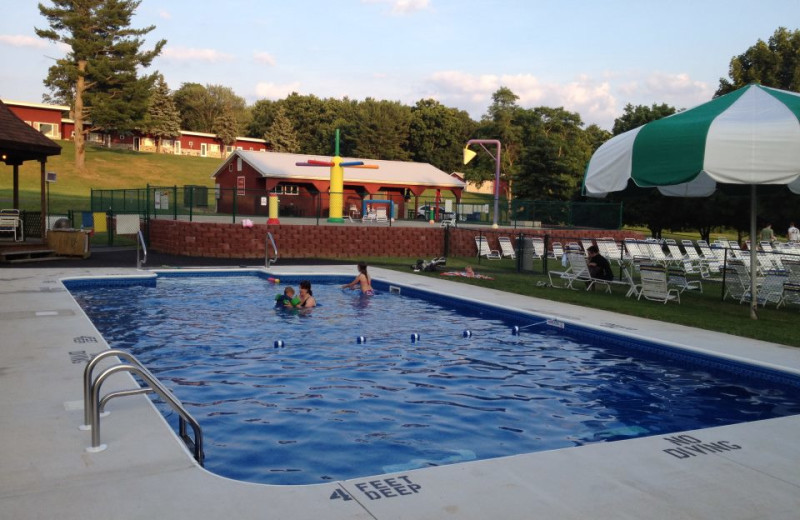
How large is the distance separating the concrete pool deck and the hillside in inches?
1792

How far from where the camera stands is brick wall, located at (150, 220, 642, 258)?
23.0 meters

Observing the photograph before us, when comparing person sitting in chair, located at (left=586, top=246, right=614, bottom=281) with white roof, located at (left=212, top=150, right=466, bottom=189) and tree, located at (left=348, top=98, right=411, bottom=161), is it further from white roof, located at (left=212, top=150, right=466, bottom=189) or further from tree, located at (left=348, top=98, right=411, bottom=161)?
tree, located at (left=348, top=98, right=411, bottom=161)

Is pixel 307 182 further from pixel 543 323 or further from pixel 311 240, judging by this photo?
pixel 543 323

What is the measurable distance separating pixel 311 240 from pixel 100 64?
47.6 metres

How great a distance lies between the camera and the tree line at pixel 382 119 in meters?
47.2

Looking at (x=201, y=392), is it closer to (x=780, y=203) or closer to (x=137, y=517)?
(x=137, y=517)

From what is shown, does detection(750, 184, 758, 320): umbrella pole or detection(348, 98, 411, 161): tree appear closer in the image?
detection(750, 184, 758, 320): umbrella pole

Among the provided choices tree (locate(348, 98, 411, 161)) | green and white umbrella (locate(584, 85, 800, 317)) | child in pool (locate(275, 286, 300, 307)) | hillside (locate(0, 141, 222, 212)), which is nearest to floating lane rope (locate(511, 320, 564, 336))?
green and white umbrella (locate(584, 85, 800, 317))

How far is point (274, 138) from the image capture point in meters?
85.8

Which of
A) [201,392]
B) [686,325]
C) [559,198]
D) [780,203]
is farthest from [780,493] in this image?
[559,198]

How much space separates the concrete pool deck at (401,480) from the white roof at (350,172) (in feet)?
120

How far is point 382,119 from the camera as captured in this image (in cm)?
7769

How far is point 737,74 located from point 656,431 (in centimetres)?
5452

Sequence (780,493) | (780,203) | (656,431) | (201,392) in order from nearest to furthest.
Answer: (780,493) < (656,431) < (201,392) < (780,203)
